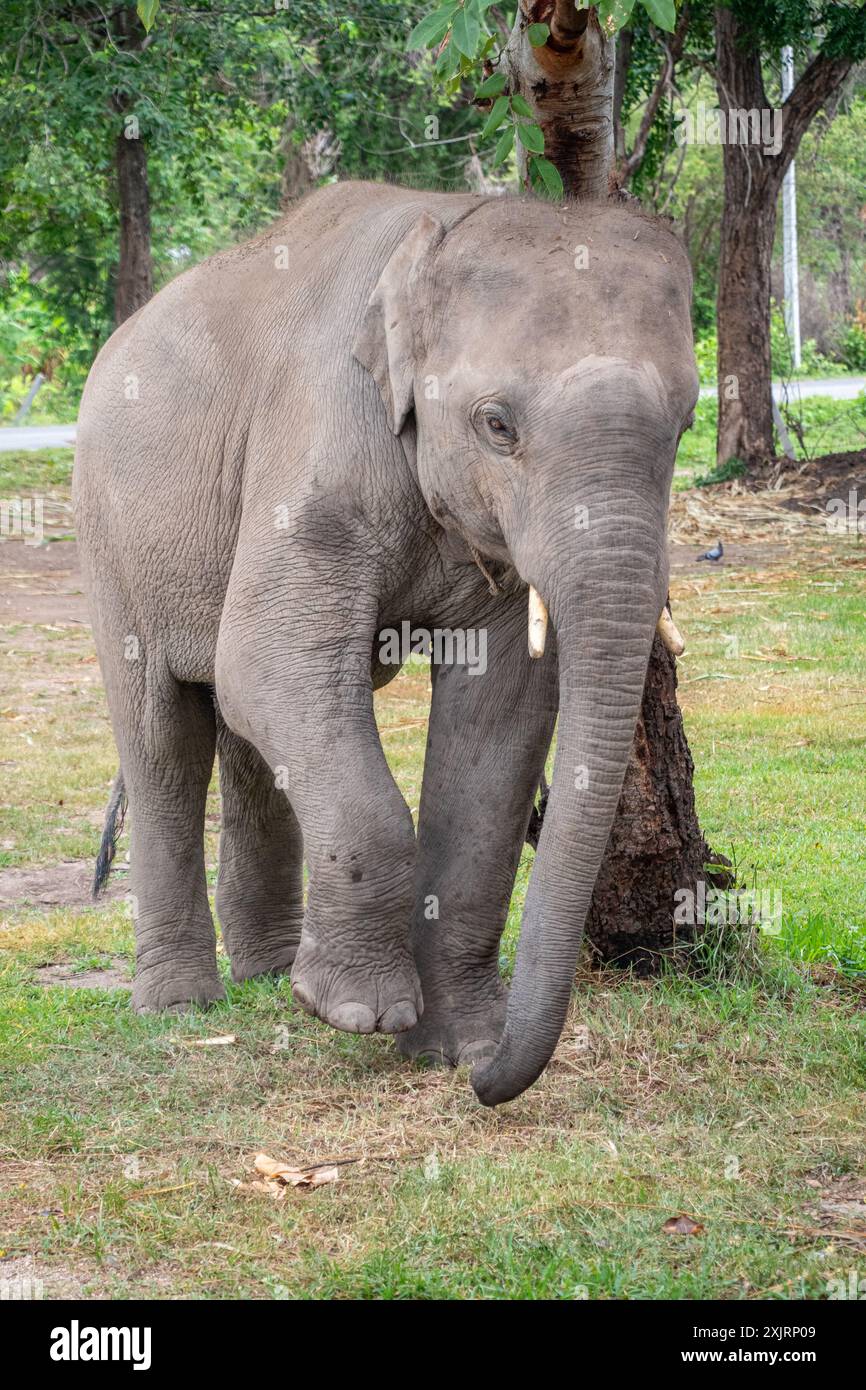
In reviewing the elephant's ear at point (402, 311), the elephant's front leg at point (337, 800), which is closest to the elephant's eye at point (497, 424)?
the elephant's ear at point (402, 311)

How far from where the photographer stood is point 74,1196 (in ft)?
13.6

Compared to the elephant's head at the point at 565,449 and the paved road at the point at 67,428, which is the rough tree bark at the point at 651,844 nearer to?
the elephant's head at the point at 565,449

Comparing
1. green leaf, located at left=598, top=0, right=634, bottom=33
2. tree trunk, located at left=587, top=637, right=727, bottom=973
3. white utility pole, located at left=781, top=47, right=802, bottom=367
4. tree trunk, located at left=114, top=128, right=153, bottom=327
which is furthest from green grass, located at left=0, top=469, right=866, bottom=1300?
white utility pole, located at left=781, top=47, right=802, bottom=367

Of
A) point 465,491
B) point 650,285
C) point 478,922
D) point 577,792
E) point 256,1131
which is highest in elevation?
point 650,285

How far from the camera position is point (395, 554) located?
183 inches

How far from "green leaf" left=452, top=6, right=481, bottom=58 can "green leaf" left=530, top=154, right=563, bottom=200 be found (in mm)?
935

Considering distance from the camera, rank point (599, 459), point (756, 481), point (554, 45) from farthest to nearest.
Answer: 1. point (756, 481)
2. point (554, 45)
3. point (599, 459)

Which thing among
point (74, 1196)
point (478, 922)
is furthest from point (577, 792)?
point (74, 1196)

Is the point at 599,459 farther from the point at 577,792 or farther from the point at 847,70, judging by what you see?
the point at 847,70

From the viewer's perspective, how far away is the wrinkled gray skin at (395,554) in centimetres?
397

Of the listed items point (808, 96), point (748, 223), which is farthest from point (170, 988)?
point (748, 223)

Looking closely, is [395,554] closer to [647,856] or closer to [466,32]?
[466,32]

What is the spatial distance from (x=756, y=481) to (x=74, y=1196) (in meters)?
15.9

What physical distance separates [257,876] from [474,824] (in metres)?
1.53
